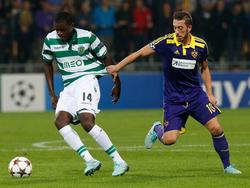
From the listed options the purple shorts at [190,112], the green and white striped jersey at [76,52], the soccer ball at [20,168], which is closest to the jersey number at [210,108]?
the purple shorts at [190,112]

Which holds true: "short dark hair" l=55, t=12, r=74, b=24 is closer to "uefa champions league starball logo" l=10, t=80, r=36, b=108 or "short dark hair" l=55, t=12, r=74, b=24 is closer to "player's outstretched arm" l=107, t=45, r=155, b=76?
"player's outstretched arm" l=107, t=45, r=155, b=76

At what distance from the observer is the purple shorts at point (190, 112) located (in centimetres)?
1151

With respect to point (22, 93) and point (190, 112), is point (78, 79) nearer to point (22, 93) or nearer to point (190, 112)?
point (190, 112)

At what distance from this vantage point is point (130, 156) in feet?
46.1

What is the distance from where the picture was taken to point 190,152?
1448 cm

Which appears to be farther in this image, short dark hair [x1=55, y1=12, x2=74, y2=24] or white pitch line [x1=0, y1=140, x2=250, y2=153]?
white pitch line [x1=0, y1=140, x2=250, y2=153]

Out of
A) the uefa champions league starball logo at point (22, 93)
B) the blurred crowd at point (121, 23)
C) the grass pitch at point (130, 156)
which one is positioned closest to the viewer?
the grass pitch at point (130, 156)

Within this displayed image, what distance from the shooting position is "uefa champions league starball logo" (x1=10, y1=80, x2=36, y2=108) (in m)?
25.7

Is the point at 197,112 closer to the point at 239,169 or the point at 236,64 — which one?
the point at 239,169

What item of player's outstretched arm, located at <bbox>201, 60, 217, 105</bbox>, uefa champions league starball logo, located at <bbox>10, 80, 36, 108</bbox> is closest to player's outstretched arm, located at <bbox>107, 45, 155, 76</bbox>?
player's outstretched arm, located at <bbox>201, 60, 217, 105</bbox>

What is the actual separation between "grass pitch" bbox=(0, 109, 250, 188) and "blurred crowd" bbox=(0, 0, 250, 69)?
128 inches

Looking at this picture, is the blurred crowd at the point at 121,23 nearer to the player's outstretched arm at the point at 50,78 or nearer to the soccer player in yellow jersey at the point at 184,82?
the player's outstretched arm at the point at 50,78

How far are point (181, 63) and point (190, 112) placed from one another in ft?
2.08

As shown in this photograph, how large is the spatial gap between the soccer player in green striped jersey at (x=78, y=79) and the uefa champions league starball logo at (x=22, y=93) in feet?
45.3
